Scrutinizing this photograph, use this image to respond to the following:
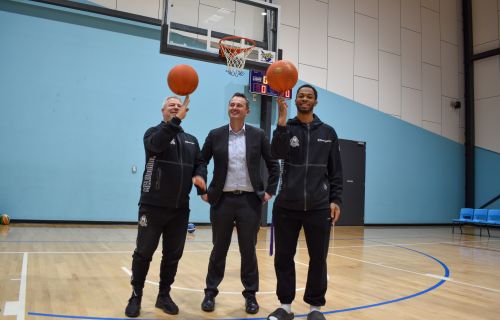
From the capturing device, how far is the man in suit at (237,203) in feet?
10.1

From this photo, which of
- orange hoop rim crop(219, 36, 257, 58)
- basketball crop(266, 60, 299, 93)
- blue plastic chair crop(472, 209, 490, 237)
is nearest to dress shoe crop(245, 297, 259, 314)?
Result: basketball crop(266, 60, 299, 93)

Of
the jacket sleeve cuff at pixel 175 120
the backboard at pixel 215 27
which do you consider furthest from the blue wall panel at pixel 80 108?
the jacket sleeve cuff at pixel 175 120

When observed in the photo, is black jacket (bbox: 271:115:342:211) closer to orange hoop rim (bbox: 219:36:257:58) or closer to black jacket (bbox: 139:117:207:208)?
black jacket (bbox: 139:117:207:208)

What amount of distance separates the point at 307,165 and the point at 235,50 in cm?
533

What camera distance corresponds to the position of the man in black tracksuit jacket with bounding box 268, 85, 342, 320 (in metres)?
2.75

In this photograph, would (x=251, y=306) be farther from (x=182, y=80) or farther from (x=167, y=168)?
(x=182, y=80)

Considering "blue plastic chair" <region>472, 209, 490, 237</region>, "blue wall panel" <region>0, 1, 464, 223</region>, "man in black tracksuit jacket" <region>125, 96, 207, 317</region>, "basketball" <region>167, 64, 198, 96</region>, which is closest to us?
"man in black tracksuit jacket" <region>125, 96, 207, 317</region>

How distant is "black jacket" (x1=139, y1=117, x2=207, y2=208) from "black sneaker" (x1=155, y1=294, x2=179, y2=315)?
2.27 feet

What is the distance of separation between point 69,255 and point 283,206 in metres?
3.46

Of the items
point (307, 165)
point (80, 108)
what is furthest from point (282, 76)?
point (80, 108)

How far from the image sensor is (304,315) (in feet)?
9.82

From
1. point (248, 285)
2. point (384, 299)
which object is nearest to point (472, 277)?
point (384, 299)

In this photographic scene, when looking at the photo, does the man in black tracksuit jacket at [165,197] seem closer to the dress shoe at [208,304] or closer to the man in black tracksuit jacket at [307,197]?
the dress shoe at [208,304]

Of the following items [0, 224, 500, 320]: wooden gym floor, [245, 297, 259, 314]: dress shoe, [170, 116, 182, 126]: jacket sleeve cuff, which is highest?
[170, 116, 182, 126]: jacket sleeve cuff
